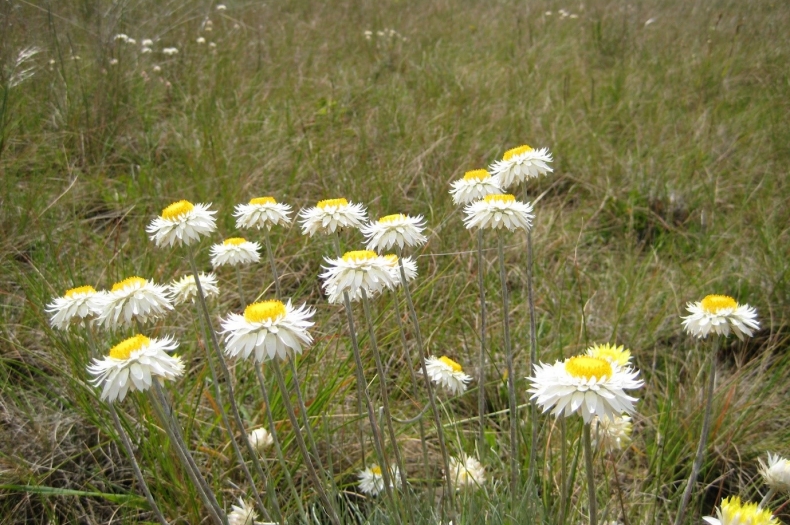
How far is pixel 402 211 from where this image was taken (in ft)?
11.2

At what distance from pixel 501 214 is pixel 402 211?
6.06 ft

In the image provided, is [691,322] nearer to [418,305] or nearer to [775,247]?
[418,305]

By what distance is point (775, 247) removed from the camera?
2.87 meters

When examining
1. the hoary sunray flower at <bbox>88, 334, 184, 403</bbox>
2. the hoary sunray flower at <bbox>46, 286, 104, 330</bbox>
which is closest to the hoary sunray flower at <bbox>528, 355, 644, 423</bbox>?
the hoary sunray flower at <bbox>88, 334, 184, 403</bbox>

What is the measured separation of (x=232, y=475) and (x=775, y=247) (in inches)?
110

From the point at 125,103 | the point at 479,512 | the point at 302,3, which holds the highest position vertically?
the point at 302,3

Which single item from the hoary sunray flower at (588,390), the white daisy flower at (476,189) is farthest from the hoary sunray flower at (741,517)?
the white daisy flower at (476,189)

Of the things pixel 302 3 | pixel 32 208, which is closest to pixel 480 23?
pixel 302 3

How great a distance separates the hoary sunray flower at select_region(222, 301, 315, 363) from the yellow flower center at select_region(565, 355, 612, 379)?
1.80 ft

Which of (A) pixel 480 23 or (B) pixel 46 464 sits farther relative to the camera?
(A) pixel 480 23

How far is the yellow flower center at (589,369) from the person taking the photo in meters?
1.10

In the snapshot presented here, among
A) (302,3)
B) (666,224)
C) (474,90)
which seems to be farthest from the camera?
(302,3)

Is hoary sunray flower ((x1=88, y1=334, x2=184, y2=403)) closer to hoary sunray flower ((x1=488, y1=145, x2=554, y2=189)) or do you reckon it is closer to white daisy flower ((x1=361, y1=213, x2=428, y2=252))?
white daisy flower ((x1=361, y1=213, x2=428, y2=252))

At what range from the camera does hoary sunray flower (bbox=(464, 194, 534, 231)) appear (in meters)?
1.59
